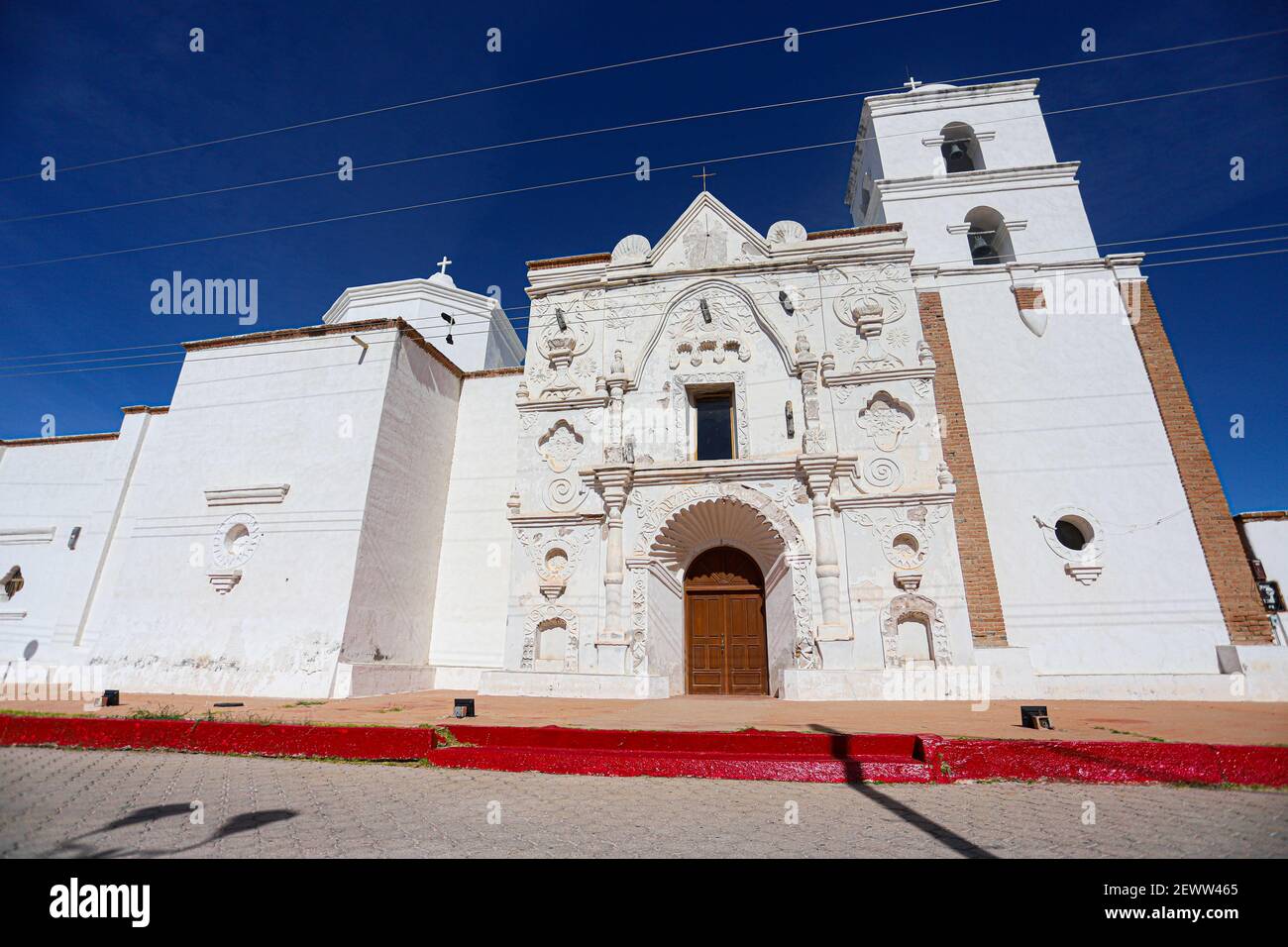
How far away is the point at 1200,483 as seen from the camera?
12.0 metres

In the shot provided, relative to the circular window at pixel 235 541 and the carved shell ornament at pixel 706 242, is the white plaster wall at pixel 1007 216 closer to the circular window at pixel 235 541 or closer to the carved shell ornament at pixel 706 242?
the carved shell ornament at pixel 706 242

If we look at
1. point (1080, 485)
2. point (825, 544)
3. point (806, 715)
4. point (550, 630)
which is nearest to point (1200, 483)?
point (1080, 485)

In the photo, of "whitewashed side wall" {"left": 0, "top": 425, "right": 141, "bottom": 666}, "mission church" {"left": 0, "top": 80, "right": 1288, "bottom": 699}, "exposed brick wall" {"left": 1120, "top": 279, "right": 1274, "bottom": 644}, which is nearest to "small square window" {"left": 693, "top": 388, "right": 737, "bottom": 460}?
"mission church" {"left": 0, "top": 80, "right": 1288, "bottom": 699}

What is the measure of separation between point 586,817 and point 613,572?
8.70 metres

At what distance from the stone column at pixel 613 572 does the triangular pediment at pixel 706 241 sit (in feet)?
20.1

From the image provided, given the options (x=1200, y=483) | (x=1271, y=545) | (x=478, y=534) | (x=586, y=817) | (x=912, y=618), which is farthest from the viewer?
(x=478, y=534)

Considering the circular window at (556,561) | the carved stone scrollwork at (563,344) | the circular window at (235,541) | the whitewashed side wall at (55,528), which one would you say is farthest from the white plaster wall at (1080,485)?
the whitewashed side wall at (55,528)

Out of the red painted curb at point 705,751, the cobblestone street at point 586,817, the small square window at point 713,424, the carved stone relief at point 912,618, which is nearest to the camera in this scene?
the cobblestone street at point 586,817

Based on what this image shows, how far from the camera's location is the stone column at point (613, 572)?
38.4 ft

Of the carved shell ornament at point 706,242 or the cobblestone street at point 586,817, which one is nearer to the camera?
the cobblestone street at point 586,817

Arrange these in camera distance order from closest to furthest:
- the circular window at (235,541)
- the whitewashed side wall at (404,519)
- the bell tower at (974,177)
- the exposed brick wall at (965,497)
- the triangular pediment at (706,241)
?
the exposed brick wall at (965,497), the whitewashed side wall at (404,519), the circular window at (235,541), the triangular pediment at (706,241), the bell tower at (974,177)

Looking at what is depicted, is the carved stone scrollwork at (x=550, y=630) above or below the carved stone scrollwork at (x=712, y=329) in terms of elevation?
below

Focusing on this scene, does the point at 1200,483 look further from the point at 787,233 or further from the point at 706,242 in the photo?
the point at 706,242

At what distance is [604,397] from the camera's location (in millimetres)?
13875
